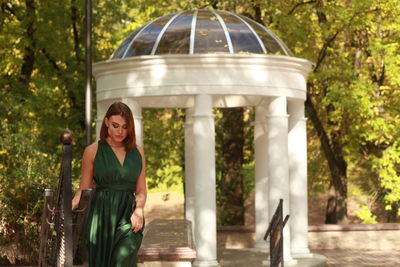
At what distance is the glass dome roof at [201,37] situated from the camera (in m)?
14.8

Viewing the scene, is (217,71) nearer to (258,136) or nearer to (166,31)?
(166,31)

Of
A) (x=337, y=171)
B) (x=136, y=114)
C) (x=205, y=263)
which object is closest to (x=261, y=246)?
(x=205, y=263)

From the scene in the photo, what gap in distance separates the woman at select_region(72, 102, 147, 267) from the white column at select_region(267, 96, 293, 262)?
9066 mm

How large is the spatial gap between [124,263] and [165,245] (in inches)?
303

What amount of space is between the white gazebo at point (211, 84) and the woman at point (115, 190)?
8.29 meters

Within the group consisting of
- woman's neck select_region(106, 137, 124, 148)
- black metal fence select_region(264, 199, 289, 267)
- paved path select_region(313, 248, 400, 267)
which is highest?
woman's neck select_region(106, 137, 124, 148)

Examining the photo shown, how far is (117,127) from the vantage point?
5.94 metres

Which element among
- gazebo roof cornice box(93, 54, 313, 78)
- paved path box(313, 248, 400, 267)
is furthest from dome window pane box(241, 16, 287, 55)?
paved path box(313, 248, 400, 267)

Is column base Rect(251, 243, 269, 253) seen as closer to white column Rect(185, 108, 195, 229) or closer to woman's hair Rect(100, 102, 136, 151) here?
white column Rect(185, 108, 195, 229)

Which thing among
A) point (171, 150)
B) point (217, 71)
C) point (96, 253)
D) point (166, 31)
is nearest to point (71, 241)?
point (96, 253)

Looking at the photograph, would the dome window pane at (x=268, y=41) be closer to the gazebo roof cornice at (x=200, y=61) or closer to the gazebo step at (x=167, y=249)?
the gazebo roof cornice at (x=200, y=61)

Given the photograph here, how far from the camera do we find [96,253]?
613 centimetres

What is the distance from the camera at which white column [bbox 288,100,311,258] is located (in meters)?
16.1

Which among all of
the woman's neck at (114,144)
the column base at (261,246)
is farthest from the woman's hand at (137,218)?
the column base at (261,246)
